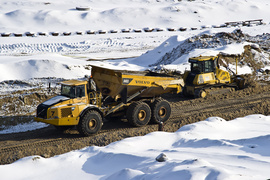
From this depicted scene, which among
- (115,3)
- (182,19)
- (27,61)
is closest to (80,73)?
(27,61)

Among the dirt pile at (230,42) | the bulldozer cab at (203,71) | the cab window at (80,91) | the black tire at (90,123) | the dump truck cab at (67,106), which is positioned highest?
the dirt pile at (230,42)

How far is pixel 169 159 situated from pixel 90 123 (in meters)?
4.30

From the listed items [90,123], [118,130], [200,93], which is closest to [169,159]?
[90,123]

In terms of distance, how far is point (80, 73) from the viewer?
21.7 m

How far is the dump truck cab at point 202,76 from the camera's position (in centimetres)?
1742

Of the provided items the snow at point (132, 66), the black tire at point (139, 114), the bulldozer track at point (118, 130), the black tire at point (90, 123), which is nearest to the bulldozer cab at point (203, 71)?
the bulldozer track at point (118, 130)

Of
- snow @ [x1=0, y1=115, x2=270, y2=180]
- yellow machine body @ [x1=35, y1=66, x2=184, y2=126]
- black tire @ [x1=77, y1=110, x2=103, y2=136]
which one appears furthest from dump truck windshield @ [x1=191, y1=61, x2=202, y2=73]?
black tire @ [x1=77, y1=110, x2=103, y2=136]

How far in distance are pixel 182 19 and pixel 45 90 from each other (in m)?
40.1

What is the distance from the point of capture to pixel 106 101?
45.2 feet

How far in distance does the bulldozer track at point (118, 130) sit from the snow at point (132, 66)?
0.92 m

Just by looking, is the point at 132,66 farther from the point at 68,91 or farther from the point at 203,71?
the point at 68,91

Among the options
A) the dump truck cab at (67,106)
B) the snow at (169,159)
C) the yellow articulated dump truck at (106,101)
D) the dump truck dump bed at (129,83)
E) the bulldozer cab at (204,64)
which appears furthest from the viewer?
the bulldozer cab at (204,64)

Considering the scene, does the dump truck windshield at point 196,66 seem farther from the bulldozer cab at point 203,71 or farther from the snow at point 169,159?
the snow at point 169,159

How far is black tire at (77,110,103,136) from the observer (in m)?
12.5
